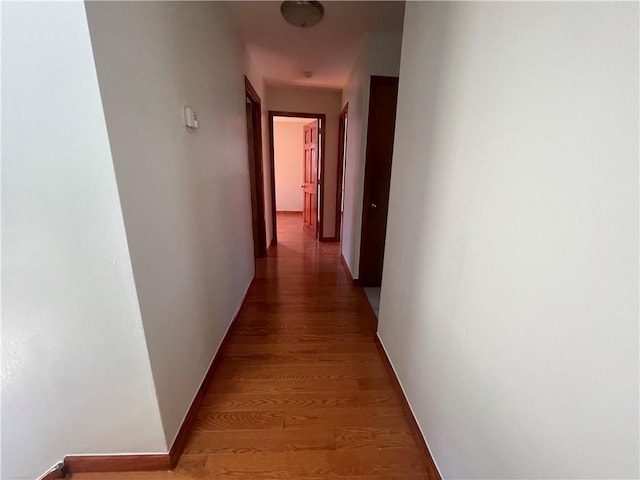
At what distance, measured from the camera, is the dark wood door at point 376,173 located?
7.63ft

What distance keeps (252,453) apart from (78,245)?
3.66ft

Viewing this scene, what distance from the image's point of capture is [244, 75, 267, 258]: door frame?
113 inches

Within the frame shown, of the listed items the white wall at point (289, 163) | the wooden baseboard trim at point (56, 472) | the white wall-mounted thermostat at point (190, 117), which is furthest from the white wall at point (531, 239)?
the white wall at point (289, 163)

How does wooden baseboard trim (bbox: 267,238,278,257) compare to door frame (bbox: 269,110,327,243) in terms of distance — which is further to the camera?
wooden baseboard trim (bbox: 267,238,278,257)

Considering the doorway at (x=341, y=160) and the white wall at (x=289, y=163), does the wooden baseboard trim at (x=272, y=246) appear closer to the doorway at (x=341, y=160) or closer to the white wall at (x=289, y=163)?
the doorway at (x=341, y=160)

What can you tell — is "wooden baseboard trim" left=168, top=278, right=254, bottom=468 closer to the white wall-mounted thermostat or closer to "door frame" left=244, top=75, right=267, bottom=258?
the white wall-mounted thermostat

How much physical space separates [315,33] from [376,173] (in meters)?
1.25

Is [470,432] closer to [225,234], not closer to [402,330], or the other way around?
[402,330]

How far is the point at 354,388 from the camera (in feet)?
5.04

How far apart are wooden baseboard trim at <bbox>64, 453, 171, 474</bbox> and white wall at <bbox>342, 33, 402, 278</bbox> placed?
6.87 ft

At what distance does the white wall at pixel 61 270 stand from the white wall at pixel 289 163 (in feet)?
17.4

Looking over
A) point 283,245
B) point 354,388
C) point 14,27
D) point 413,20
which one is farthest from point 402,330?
point 283,245

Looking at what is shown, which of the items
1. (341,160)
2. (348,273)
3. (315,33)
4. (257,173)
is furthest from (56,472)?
(341,160)

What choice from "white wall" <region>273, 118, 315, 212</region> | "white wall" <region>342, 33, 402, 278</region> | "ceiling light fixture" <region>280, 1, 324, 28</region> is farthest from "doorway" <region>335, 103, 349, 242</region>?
"white wall" <region>273, 118, 315, 212</region>
